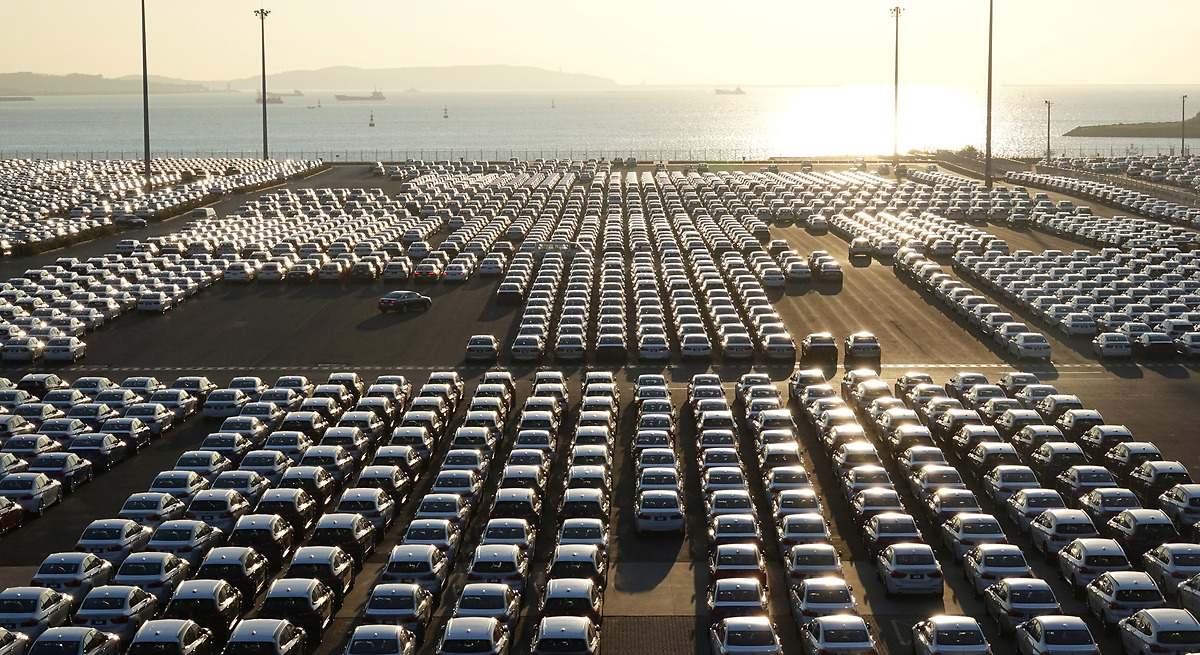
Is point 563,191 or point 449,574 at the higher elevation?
point 563,191

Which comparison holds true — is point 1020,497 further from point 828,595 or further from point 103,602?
point 103,602

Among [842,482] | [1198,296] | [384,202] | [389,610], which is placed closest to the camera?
[389,610]

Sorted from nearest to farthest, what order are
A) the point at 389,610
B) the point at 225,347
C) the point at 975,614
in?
1. the point at 389,610
2. the point at 975,614
3. the point at 225,347

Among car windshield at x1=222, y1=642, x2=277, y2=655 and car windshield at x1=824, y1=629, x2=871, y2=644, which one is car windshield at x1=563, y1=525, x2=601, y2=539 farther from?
car windshield at x1=222, y1=642, x2=277, y2=655

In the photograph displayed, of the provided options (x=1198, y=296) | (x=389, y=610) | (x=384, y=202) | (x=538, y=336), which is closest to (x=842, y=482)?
(x=389, y=610)

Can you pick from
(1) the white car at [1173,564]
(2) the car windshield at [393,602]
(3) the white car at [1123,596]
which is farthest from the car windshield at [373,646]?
(1) the white car at [1173,564]

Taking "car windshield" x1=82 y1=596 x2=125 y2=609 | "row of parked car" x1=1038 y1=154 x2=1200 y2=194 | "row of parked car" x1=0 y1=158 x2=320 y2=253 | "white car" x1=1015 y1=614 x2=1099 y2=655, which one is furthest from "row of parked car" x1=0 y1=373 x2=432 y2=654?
"row of parked car" x1=1038 y1=154 x2=1200 y2=194

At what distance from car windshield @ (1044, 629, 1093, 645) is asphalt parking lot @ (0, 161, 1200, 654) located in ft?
6.35

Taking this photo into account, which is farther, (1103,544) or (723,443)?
(723,443)

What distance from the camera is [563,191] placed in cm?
11838

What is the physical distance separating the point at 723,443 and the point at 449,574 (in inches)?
404

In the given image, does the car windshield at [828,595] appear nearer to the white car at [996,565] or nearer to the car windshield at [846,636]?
the car windshield at [846,636]

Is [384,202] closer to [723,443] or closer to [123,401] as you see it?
[123,401]

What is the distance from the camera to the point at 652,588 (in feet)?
86.9
